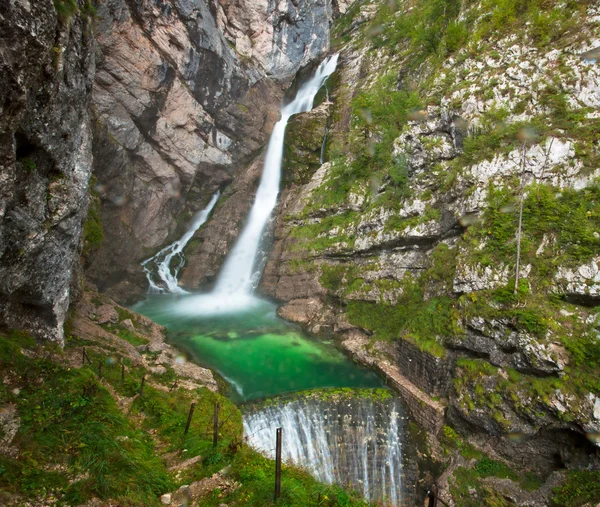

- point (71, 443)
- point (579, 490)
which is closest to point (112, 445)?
point (71, 443)

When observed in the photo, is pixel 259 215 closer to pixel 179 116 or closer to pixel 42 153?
pixel 179 116

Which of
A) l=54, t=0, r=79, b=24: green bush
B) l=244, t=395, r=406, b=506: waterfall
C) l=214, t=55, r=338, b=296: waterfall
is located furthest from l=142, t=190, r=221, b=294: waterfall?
l=54, t=0, r=79, b=24: green bush

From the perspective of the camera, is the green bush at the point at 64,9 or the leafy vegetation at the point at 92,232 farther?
the leafy vegetation at the point at 92,232

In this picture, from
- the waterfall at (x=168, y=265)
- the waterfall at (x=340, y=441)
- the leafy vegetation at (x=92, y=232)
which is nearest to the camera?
the waterfall at (x=340, y=441)

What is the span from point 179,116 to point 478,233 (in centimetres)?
2389

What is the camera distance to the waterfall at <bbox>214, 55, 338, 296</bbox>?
2686 centimetres

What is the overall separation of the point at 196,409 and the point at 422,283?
41.3ft

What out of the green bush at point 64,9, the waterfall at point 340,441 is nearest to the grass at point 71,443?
the waterfall at point 340,441

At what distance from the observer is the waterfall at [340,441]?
11086 mm

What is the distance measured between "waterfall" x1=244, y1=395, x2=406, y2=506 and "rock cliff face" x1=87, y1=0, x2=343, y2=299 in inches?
540

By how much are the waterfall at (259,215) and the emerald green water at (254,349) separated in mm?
2919

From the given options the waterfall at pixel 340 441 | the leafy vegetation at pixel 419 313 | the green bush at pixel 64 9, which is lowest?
the waterfall at pixel 340 441

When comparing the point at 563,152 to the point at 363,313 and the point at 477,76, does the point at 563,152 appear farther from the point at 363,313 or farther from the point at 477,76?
the point at 363,313

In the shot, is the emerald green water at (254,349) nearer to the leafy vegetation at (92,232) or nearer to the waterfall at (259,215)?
the waterfall at (259,215)
